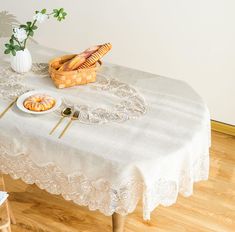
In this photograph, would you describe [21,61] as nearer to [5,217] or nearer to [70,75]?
[70,75]

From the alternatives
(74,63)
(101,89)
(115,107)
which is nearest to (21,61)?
(74,63)

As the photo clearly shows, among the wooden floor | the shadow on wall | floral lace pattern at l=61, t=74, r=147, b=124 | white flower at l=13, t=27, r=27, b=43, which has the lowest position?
the wooden floor

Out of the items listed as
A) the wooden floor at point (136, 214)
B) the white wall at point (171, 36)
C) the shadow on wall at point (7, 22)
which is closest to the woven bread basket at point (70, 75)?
the wooden floor at point (136, 214)

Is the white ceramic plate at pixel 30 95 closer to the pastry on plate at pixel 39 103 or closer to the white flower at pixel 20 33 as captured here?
the pastry on plate at pixel 39 103

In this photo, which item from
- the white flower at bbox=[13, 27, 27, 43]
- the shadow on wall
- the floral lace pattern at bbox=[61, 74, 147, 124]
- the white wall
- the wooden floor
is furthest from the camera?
the shadow on wall

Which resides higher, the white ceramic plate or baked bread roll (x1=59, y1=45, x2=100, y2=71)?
baked bread roll (x1=59, y1=45, x2=100, y2=71)

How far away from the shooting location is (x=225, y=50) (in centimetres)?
303

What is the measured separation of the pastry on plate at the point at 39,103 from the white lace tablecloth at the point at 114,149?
0.05 m

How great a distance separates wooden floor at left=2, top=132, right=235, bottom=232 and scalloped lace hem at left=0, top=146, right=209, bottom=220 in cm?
54

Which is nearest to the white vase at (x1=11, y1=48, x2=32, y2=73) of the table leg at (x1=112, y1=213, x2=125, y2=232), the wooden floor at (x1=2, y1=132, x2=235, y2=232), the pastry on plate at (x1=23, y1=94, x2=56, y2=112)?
the pastry on plate at (x1=23, y1=94, x2=56, y2=112)

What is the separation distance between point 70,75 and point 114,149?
59 cm

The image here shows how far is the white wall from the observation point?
299 centimetres

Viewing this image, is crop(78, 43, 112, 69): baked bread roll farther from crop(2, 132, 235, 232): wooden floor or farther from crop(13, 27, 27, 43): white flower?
crop(2, 132, 235, 232): wooden floor

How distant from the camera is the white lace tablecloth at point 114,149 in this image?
1893 mm
